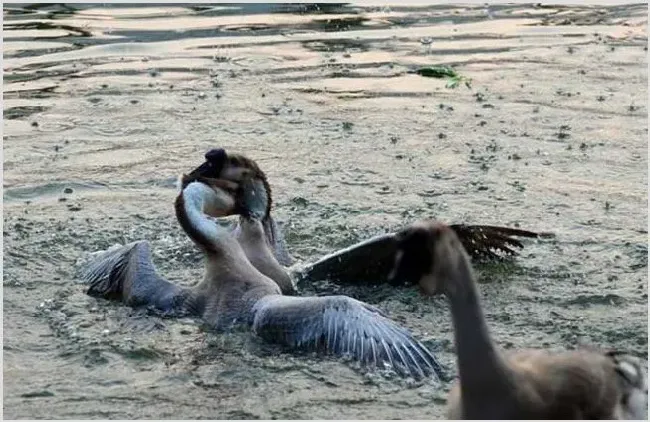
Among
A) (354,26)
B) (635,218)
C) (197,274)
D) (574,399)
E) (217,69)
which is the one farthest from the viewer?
(354,26)

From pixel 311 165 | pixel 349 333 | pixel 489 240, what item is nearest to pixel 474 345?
pixel 349 333

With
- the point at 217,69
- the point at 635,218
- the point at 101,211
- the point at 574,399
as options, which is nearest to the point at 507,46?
the point at 217,69

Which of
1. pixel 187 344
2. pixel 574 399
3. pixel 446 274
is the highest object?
pixel 446 274

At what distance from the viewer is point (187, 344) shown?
7.60 m

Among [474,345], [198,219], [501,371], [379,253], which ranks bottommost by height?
[379,253]

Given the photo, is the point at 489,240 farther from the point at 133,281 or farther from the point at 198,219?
the point at 133,281

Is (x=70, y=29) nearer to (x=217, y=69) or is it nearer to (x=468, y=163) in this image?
(x=217, y=69)

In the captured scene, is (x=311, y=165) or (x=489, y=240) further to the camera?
(x=311, y=165)

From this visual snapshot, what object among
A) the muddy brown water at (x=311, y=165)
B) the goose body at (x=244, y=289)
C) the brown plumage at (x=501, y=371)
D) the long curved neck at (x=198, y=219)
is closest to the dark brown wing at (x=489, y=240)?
the muddy brown water at (x=311, y=165)

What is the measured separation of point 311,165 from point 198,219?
2859 mm

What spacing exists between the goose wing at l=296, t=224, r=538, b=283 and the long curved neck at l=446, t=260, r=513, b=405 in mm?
2935

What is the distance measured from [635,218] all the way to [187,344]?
3773 millimetres

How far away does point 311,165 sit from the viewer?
35.6 ft

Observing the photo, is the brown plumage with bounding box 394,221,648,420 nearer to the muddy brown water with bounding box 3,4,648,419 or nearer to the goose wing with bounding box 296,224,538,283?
the muddy brown water with bounding box 3,4,648,419
